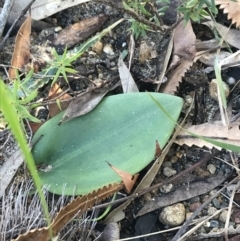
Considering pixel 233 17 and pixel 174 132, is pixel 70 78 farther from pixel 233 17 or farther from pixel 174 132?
pixel 233 17

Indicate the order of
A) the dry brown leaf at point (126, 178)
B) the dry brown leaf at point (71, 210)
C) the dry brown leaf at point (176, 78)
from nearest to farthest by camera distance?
the dry brown leaf at point (71, 210) < the dry brown leaf at point (126, 178) < the dry brown leaf at point (176, 78)

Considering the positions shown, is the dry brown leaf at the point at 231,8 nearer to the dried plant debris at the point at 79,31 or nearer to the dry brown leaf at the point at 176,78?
the dry brown leaf at the point at 176,78

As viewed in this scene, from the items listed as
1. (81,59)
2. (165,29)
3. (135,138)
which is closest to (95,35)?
(81,59)

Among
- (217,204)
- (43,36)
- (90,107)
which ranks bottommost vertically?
(217,204)

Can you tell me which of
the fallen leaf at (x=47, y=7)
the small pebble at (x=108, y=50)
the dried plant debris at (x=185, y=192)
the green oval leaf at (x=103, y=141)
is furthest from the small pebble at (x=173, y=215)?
the fallen leaf at (x=47, y=7)

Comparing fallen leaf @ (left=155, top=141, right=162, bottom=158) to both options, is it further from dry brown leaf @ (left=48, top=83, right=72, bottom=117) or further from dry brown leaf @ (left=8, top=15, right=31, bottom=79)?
dry brown leaf @ (left=8, top=15, right=31, bottom=79)

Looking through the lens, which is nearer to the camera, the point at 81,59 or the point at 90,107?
the point at 90,107

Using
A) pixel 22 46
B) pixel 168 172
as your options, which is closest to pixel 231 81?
pixel 168 172
